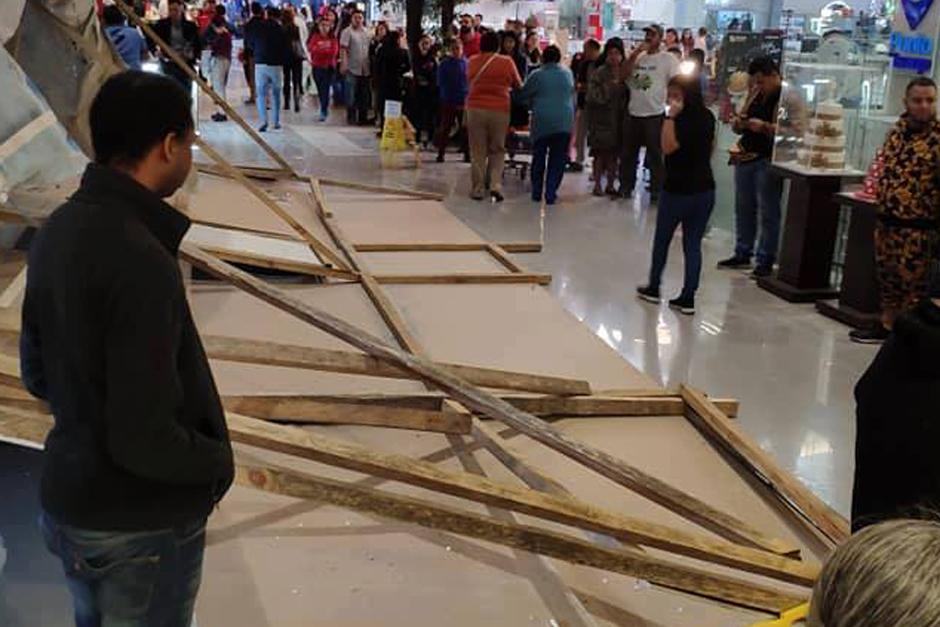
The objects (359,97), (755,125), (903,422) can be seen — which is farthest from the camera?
(359,97)

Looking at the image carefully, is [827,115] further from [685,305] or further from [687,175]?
[685,305]

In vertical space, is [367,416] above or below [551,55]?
below

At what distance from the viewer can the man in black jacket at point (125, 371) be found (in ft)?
5.51

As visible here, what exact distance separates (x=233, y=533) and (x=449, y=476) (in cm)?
89

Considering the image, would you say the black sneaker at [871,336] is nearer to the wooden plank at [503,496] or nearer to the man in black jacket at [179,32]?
the wooden plank at [503,496]

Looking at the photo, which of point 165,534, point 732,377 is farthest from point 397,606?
point 732,377

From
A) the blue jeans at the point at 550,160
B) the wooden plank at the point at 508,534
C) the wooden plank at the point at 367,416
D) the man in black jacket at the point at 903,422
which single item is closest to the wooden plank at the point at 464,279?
the wooden plank at the point at 367,416

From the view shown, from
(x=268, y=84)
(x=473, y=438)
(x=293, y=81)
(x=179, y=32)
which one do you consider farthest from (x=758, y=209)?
(x=293, y=81)

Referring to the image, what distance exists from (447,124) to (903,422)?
34.2 feet

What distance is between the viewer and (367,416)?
4082 mm

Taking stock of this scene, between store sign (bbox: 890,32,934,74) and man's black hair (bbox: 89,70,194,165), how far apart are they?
644 cm

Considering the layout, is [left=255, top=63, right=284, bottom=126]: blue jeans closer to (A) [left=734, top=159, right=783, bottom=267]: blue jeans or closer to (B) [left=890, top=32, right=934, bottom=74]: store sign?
(A) [left=734, top=159, right=783, bottom=267]: blue jeans

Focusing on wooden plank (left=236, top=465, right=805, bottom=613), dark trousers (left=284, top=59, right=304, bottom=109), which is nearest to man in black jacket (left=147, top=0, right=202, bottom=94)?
dark trousers (left=284, top=59, right=304, bottom=109)

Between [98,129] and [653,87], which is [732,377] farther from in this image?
[653,87]
